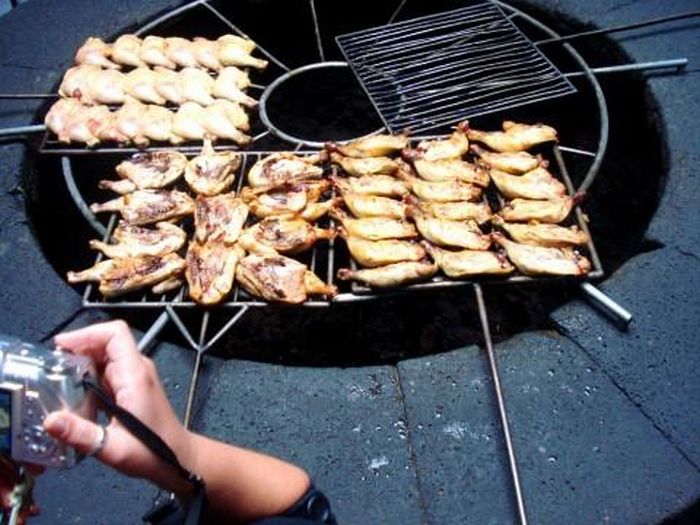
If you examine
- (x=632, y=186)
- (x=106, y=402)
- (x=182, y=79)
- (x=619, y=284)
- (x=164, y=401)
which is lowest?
(x=632, y=186)

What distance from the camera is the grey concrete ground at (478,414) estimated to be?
2586 mm

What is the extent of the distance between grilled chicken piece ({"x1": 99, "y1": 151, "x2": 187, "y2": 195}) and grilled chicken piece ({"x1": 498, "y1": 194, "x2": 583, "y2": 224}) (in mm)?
1695

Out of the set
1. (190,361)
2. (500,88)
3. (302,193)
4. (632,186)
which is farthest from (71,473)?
(632,186)

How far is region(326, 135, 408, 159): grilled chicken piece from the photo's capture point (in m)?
3.72

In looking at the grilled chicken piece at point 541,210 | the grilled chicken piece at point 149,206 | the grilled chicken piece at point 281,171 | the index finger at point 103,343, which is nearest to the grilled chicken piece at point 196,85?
the grilled chicken piece at point 281,171

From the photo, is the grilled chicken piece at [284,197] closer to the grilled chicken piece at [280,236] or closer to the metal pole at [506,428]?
the grilled chicken piece at [280,236]

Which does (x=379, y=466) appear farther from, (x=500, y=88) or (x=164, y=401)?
(x=500, y=88)

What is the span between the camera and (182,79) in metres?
4.19

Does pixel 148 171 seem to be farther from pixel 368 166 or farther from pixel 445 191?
pixel 445 191

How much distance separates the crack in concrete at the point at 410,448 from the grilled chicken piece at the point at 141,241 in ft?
4.02

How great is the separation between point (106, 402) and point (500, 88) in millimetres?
3421

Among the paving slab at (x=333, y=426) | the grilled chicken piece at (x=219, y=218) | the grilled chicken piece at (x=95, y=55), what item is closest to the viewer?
the paving slab at (x=333, y=426)

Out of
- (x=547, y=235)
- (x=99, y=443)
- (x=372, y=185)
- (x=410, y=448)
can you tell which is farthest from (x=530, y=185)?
(x=99, y=443)

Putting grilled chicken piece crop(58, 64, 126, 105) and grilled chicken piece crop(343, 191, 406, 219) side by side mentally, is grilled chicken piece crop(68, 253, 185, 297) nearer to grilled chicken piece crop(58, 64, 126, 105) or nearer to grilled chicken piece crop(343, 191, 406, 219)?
grilled chicken piece crop(343, 191, 406, 219)
